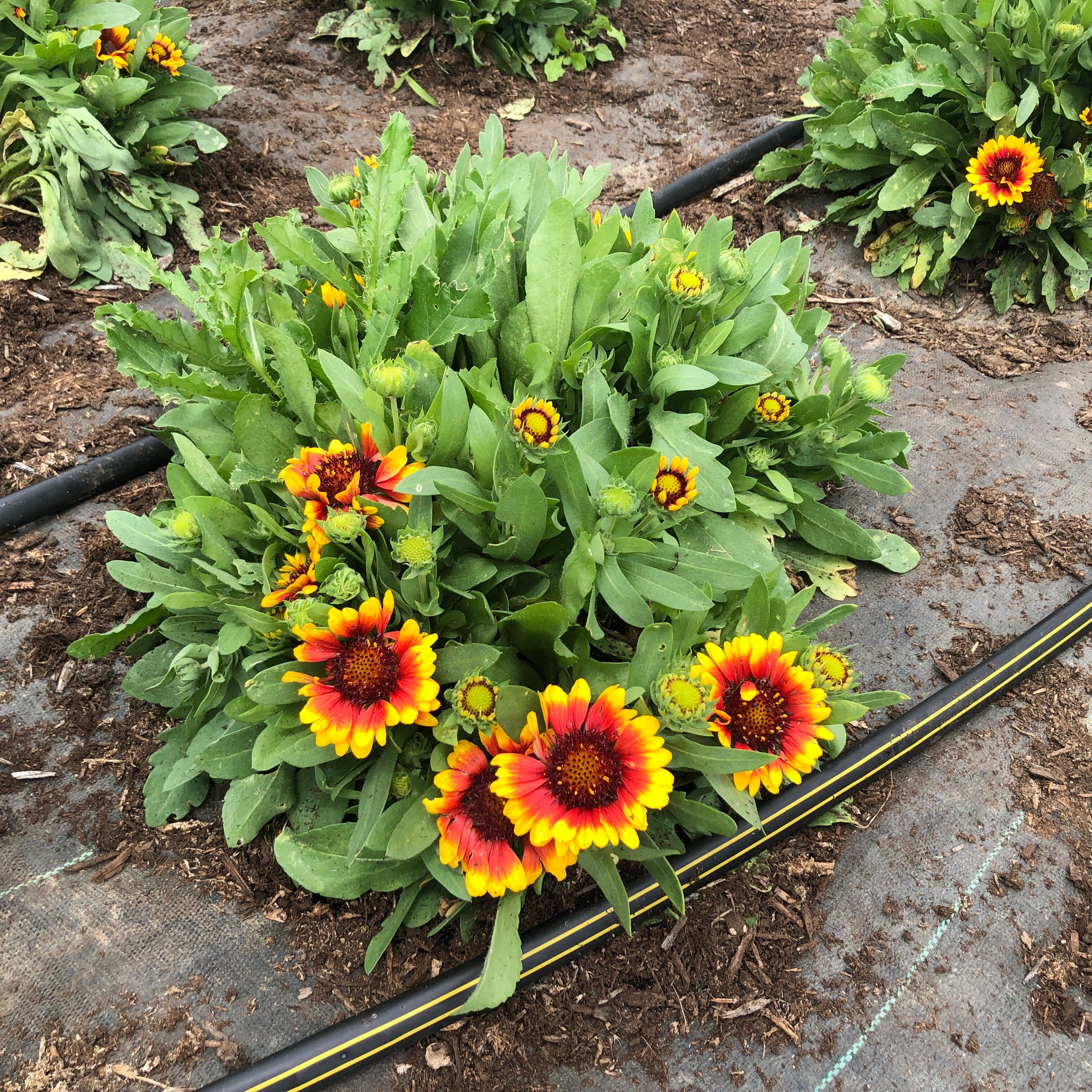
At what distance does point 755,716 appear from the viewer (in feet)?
4.16

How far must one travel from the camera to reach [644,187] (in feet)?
11.5

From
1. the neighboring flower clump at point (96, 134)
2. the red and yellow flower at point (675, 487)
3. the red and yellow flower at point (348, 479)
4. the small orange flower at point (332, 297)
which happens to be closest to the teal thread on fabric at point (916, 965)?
the red and yellow flower at point (675, 487)

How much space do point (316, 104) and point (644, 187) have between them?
1.55 meters

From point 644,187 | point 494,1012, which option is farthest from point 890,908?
point 644,187

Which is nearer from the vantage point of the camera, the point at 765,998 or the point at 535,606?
the point at 535,606

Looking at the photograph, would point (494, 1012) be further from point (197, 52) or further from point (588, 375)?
point (197, 52)

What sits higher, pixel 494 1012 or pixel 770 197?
pixel 770 197

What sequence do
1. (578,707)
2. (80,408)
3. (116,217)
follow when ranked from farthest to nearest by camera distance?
(116,217), (80,408), (578,707)

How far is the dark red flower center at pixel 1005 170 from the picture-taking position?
8.58 feet

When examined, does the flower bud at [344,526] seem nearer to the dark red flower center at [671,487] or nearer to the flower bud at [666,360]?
the dark red flower center at [671,487]

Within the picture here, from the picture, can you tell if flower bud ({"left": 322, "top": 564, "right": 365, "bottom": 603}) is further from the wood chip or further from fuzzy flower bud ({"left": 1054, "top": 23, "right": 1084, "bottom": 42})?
fuzzy flower bud ({"left": 1054, "top": 23, "right": 1084, "bottom": 42})

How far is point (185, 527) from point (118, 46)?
7.60 ft

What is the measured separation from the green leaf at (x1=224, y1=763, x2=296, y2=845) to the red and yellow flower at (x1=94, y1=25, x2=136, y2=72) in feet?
8.26

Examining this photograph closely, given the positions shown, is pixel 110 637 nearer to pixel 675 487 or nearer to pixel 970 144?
pixel 675 487
